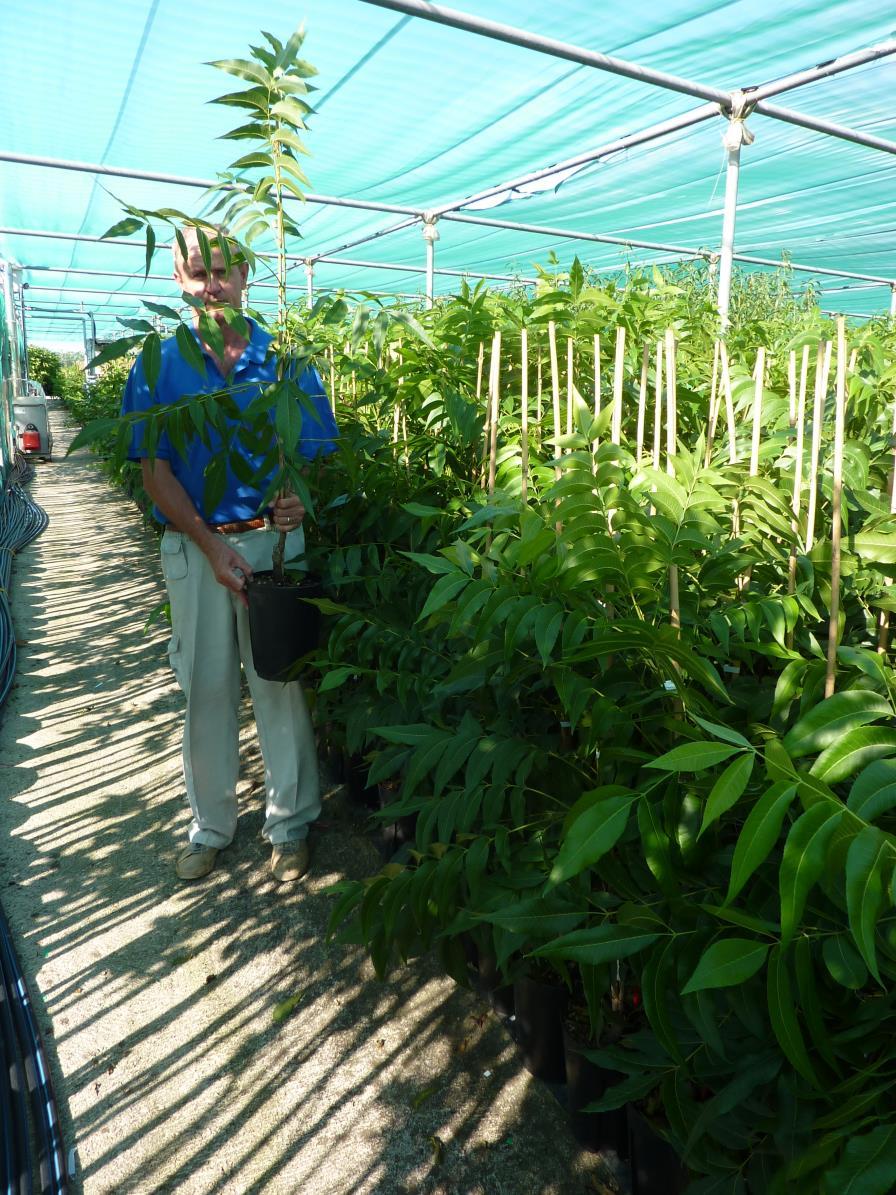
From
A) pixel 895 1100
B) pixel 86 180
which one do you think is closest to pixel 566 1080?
pixel 895 1100

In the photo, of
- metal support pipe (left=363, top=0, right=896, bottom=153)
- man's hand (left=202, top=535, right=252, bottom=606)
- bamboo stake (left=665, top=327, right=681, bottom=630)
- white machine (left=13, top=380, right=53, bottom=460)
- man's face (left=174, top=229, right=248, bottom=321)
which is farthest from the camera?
white machine (left=13, top=380, right=53, bottom=460)

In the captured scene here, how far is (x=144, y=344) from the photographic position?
80.7 inches

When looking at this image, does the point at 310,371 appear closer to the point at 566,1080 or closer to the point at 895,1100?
the point at 566,1080

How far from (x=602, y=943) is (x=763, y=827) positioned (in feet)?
1.23

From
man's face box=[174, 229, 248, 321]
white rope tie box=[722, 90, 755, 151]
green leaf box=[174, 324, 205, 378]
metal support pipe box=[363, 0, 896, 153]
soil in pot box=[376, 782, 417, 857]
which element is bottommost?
soil in pot box=[376, 782, 417, 857]

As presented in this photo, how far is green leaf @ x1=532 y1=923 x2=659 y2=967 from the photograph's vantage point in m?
1.19

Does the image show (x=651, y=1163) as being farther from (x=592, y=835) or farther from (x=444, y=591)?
(x=444, y=591)

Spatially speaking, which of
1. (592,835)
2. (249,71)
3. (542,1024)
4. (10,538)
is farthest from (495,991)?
(10,538)

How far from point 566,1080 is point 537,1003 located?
0.20m

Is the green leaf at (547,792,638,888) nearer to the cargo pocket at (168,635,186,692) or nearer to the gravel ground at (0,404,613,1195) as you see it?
the gravel ground at (0,404,613,1195)

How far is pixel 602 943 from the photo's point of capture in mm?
1201

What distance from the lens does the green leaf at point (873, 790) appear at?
93 cm

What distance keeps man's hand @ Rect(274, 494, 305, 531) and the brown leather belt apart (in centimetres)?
15

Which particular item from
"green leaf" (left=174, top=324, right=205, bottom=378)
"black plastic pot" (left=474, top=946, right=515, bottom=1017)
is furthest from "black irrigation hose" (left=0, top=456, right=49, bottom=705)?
"black plastic pot" (left=474, top=946, right=515, bottom=1017)
